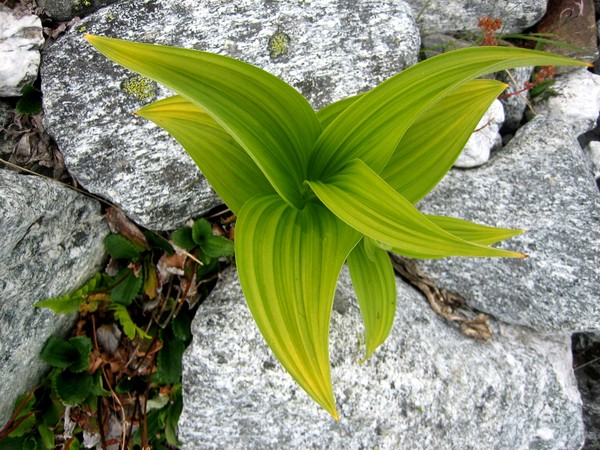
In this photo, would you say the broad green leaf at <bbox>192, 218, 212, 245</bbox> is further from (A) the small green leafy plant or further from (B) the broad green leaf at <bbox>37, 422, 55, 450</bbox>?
(B) the broad green leaf at <bbox>37, 422, 55, 450</bbox>

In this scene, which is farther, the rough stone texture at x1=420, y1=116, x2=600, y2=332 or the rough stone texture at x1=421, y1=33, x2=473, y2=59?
the rough stone texture at x1=421, y1=33, x2=473, y2=59

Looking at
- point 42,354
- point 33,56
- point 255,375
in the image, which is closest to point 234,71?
point 255,375

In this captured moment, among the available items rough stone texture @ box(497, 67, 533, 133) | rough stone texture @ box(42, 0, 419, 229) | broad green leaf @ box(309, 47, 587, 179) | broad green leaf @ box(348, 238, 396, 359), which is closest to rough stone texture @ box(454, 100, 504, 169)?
rough stone texture @ box(497, 67, 533, 133)

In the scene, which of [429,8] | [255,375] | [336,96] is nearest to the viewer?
[255,375]

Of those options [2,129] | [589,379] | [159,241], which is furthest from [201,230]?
[589,379]

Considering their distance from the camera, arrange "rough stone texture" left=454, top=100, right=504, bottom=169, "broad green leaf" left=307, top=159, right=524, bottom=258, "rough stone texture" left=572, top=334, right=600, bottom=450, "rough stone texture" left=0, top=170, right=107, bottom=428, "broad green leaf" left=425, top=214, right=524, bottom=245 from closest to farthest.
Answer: "broad green leaf" left=307, top=159, right=524, bottom=258
"broad green leaf" left=425, top=214, right=524, bottom=245
"rough stone texture" left=0, top=170, right=107, bottom=428
"rough stone texture" left=454, top=100, right=504, bottom=169
"rough stone texture" left=572, top=334, right=600, bottom=450

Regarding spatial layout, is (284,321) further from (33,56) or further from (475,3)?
(475,3)

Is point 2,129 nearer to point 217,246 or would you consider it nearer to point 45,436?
point 217,246
